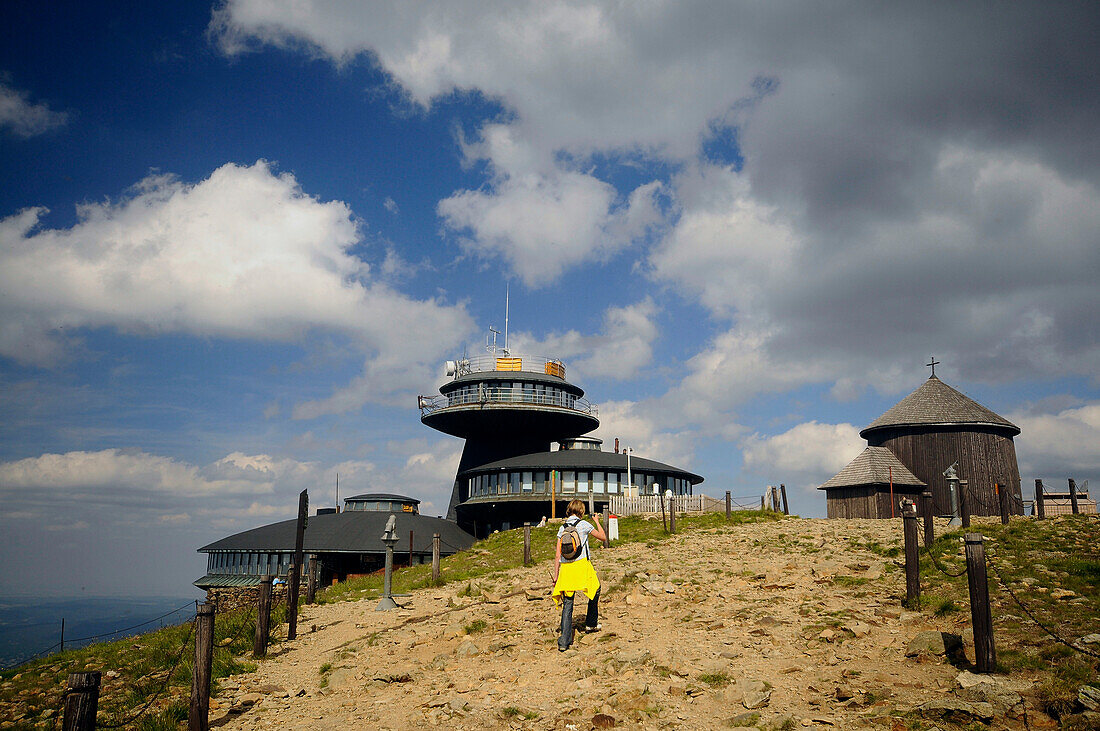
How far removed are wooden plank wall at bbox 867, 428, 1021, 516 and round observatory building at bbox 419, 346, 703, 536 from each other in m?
17.2

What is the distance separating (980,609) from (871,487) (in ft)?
123

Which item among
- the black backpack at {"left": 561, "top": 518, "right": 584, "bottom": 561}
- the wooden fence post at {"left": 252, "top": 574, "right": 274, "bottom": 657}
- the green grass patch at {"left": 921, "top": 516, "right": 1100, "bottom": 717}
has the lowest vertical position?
the wooden fence post at {"left": 252, "top": 574, "right": 274, "bottom": 657}

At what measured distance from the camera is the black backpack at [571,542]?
12281 millimetres

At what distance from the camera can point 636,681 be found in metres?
10.5

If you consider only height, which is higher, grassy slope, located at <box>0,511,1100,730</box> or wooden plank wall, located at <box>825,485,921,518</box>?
wooden plank wall, located at <box>825,485,921,518</box>

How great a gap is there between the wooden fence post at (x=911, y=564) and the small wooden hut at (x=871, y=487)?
3137 cm

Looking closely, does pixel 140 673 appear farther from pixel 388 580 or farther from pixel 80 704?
pixel 80 704

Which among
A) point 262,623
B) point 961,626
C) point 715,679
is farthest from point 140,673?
point 961,626

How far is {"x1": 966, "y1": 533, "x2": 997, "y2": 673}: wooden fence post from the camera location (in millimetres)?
9211

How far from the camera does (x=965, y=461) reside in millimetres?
47312

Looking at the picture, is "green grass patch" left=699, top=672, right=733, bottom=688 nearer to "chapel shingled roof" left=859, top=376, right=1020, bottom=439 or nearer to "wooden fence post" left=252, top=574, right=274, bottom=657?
"wooden fence post" left=252, top=574, right=274, bottom=657

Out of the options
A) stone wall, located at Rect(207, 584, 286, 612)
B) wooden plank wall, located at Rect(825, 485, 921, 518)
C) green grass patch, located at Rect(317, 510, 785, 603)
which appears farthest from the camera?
stone wall, located at Rect(207, 584, 286, 612)

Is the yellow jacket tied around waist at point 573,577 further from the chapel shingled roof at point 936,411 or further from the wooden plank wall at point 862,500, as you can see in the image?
the chapel shingled roof at point 936,411

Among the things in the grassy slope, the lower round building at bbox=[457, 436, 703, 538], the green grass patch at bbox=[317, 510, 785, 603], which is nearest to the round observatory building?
the lower round building at bbox=[457, 436, 703, 538]
